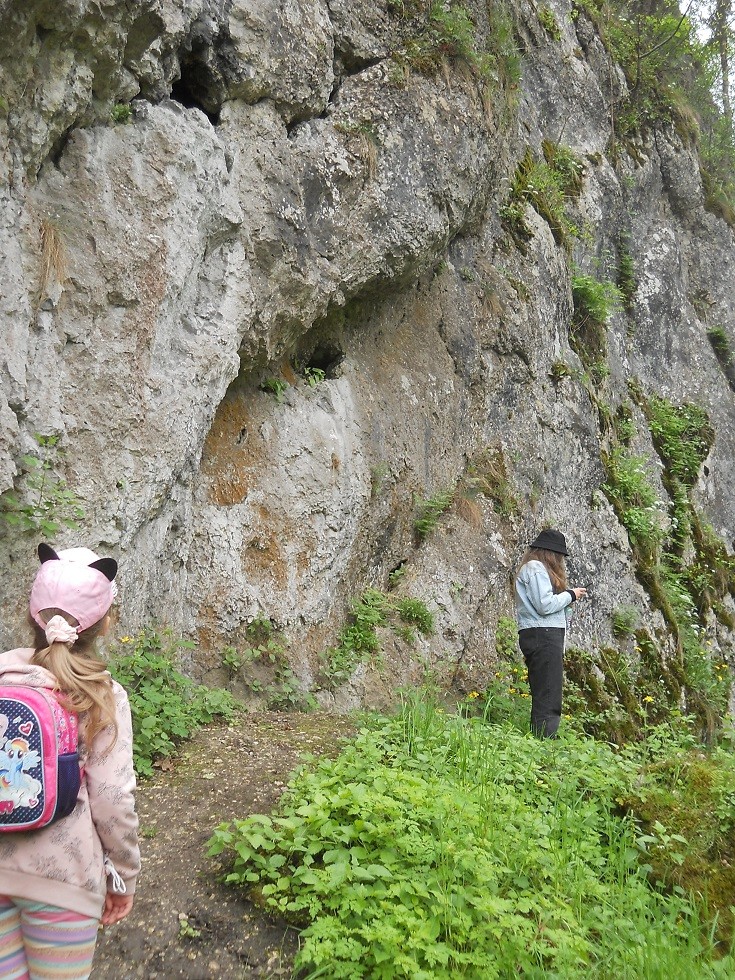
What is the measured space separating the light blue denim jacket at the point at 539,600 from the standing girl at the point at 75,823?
14.4ft

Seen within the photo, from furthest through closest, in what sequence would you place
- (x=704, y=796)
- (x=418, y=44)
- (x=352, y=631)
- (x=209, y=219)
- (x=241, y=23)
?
(x=418, y=44), (x=352, y=631), (x=241, y=23), (x=209, y=219), (x=704, y=796)

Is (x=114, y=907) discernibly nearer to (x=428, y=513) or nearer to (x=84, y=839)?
(x=84, y=839)

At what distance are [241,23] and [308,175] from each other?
130 centimetres

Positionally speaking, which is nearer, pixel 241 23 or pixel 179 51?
pixel 179 51

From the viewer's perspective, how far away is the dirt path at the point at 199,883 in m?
3.01

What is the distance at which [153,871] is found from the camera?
3455mm

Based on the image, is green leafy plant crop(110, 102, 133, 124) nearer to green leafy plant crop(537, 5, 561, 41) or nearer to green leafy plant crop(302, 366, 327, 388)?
green leafy plant crop(302, 366, 327, 388)

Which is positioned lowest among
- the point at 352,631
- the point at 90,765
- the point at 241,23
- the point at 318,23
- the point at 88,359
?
the point at 352,631

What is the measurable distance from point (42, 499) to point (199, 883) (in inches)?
94.8

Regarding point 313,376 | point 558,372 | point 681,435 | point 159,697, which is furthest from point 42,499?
point 681,435

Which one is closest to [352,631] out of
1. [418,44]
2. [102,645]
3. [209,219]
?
[102,645]

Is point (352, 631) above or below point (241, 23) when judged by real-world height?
below

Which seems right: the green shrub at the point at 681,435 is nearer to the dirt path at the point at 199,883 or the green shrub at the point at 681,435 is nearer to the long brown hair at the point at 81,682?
the dirt path at the point at 199,883

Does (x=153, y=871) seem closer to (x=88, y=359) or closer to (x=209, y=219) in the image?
(x=88, y=359)
